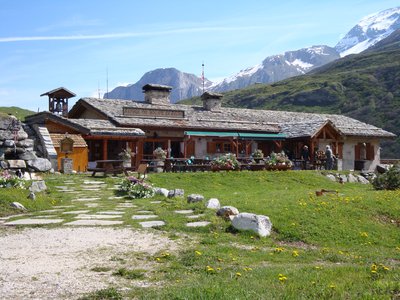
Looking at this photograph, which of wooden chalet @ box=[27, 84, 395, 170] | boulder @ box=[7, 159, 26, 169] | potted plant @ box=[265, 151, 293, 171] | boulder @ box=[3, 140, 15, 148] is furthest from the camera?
wooden chalet @ box=[27, 84, 395, 170]

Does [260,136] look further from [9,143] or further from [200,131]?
[9,143]

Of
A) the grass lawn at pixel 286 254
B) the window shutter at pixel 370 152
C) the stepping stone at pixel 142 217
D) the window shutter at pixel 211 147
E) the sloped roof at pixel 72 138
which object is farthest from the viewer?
the window shutter at pixel 370 152

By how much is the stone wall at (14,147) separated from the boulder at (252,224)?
1017 cm

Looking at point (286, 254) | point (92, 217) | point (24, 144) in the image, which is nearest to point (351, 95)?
point (24, 144)

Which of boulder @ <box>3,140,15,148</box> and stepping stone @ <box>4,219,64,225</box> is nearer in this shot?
stepping stone @ <box>4,219,64,225</box>

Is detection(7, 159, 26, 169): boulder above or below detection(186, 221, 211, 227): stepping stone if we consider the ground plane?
above

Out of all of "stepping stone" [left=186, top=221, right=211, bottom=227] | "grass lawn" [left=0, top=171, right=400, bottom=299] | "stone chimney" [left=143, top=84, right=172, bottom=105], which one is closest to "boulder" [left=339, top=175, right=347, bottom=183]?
"grass lawn" [left=0, top=171, right=400, bottom=299]

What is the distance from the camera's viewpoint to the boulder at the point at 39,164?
18.2m

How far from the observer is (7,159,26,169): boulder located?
16.4m

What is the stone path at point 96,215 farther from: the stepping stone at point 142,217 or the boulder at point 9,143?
the boulder at point 9,143

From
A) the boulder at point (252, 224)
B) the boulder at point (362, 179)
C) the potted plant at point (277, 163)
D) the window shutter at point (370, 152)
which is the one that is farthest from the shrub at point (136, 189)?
the window shutter at point (370, 152)

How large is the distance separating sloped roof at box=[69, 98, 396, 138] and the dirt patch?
1980 centimetres

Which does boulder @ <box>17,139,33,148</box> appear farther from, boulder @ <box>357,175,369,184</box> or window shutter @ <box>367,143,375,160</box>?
window shutter @ <box>367,143,375,160</box>

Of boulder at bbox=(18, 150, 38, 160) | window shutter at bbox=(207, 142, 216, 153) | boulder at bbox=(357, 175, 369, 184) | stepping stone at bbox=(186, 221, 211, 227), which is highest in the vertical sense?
window shutter at bbox=(207, 142, 216, 153)
